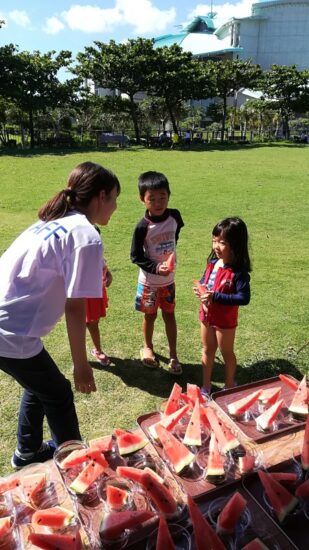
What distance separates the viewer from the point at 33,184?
15.4 meters

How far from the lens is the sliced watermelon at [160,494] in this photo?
1.71 metres

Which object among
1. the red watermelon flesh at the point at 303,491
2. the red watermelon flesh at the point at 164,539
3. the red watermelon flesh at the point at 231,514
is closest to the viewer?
the red watermelon flesh at the point at 164,539

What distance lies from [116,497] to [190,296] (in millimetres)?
4567

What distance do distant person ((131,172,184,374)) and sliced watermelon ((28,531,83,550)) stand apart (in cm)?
263

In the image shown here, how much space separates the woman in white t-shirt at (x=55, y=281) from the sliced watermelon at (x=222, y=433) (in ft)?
2.26

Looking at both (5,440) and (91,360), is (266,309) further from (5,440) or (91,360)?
(5,440)

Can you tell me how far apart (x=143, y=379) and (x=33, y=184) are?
12.6 meters

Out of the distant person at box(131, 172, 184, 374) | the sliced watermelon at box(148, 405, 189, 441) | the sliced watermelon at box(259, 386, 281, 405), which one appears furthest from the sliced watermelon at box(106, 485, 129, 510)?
the distant person at box(131, 172, 184, 374)

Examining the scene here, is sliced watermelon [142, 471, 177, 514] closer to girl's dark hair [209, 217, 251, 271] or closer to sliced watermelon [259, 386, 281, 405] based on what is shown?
sliced watermelon [259, 386, 281, 405]

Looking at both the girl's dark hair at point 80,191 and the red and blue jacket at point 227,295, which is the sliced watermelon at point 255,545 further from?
the red and blue jacket at point 227,295

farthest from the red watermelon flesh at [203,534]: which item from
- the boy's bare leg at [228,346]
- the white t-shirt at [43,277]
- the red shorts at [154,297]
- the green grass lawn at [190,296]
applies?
the red shorts at [154,297]

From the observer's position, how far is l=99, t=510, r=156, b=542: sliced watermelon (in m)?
1.60

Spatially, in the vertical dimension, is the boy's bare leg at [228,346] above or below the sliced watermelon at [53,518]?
below

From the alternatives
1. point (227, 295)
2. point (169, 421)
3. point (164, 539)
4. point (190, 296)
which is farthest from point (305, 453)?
point (190, 296)
